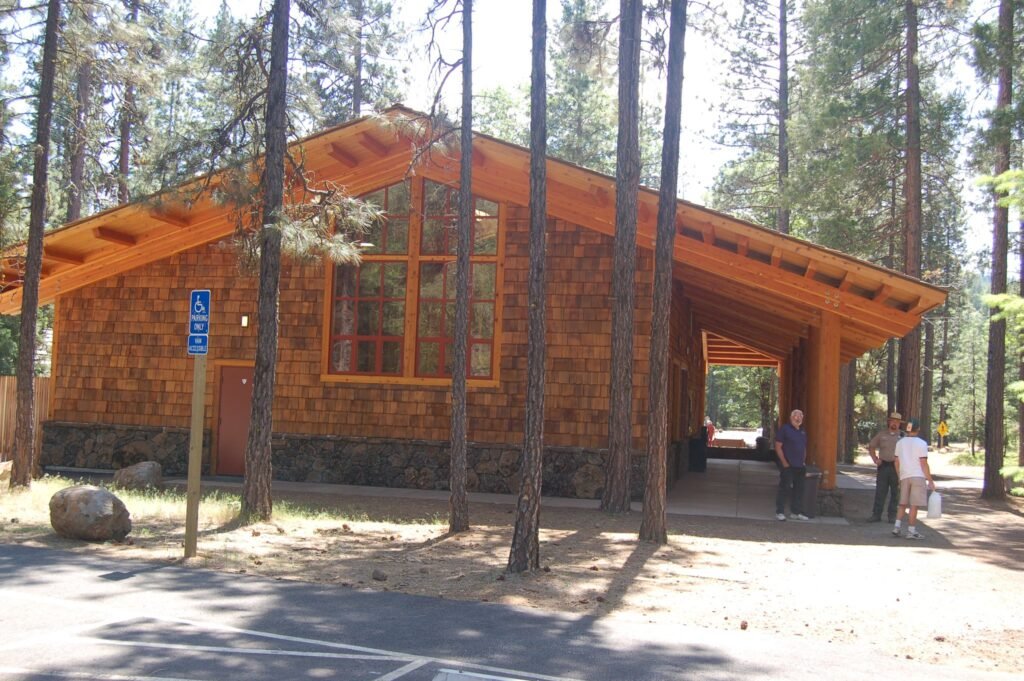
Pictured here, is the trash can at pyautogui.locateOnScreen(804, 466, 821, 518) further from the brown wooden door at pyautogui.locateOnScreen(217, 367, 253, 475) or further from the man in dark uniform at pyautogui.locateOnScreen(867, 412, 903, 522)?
the brown wooden door at pyautogui.locateOnScreen(217, 367, 253, 475)

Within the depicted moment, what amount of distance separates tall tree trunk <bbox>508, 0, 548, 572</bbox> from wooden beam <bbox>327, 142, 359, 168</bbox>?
6886 millimetres

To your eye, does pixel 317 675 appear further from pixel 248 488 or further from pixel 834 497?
pixel 834 497

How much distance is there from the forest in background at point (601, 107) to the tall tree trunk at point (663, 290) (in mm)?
1826

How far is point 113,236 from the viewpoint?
51.5 ft

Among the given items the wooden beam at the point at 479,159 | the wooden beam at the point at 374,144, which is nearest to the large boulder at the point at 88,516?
the wooden beam at the point at 374,144

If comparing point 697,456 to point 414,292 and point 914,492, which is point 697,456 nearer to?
point 414,292

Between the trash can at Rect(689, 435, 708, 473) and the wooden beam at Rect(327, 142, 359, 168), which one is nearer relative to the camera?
the wooden beam at Rect(327, 142, 359, 168)

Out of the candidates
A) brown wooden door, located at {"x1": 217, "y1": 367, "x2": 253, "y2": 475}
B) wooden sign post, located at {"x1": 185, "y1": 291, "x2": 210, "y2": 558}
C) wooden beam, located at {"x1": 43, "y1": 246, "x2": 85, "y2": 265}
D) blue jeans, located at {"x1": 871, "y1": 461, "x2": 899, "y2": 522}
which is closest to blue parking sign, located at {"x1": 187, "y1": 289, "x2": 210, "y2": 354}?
wooden sign post, located at {"x1": 185, "y1": 291, "x2": 210, "y2": 558}

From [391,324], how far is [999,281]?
481 inches

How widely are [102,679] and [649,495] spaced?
669cm

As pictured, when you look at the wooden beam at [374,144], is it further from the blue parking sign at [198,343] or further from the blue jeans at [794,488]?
the blue jeans at [794,488]

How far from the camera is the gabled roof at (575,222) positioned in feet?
41.4

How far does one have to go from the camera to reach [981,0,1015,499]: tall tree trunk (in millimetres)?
17000

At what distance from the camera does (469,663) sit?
5.61 metres
